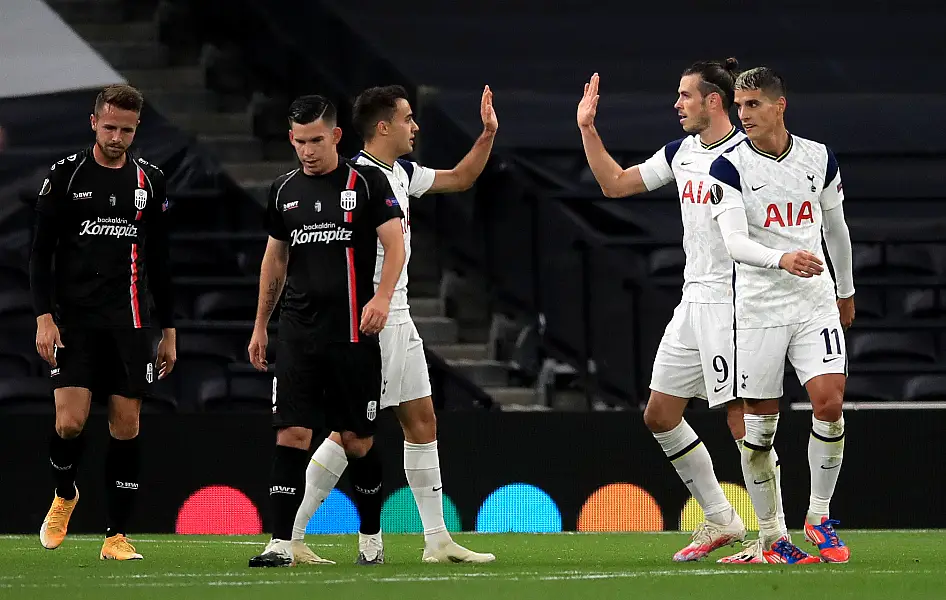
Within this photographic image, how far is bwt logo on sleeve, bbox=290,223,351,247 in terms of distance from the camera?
5715 mm

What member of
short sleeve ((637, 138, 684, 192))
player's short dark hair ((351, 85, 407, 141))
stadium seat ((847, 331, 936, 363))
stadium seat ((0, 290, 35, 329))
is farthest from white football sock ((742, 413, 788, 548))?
stadium seat ((0, 290, 35, 329))

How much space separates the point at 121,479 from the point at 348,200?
166 centimetres

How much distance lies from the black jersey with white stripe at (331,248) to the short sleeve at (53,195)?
114 centimetres

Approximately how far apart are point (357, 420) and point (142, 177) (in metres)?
1.54

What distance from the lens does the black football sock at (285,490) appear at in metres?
5.59

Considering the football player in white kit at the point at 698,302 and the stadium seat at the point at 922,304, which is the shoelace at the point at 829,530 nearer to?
the football player in white kit at the point at 698,302

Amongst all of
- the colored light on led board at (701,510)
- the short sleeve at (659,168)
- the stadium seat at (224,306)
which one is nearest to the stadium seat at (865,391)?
the colored light on led board at (701,510)

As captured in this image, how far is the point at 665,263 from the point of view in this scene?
10.8m

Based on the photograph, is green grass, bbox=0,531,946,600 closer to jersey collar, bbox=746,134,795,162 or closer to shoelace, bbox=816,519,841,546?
shoelace, bbox=816,519,841,546

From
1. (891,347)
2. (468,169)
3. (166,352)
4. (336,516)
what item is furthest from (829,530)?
(891,347)

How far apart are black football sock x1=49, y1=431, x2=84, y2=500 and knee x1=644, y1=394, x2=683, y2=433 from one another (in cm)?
229

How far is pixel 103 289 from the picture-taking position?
21.3 ft

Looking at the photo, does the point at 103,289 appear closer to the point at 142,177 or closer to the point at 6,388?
Answer: the point at 142,177

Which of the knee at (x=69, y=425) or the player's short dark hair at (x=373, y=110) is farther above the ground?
the player's short dark hair at (x=373, y=110)
